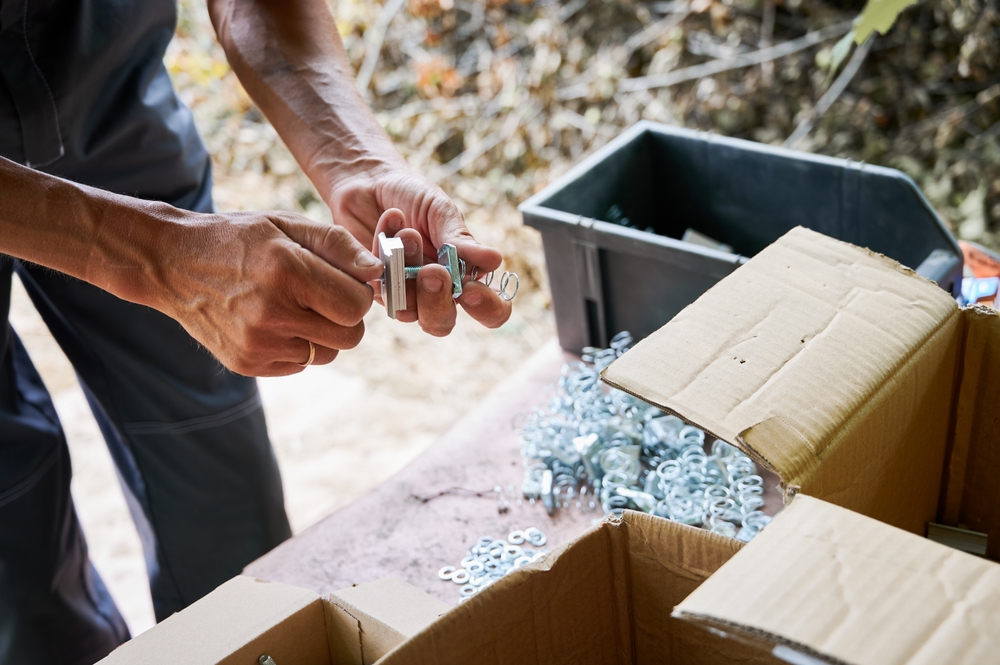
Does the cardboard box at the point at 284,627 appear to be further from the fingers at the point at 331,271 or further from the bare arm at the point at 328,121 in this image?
the bare arm at the point at 328,121

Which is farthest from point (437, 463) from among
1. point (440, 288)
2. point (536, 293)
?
point (536, 293)

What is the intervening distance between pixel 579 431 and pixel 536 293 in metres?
1.92

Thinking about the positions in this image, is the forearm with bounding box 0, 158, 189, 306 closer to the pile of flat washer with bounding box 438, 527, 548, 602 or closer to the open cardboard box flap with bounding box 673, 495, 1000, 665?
the pile of flat washer with bounding box 438, 527, 548, 602

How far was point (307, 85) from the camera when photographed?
125 cm

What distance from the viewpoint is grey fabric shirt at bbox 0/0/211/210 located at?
112 cm

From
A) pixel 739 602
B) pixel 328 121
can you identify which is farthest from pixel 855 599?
pixel 328 121

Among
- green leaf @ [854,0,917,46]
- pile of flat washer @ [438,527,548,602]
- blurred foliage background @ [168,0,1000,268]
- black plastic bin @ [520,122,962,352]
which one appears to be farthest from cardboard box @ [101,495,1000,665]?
blurred foliage background @ [168,0,1000,268]

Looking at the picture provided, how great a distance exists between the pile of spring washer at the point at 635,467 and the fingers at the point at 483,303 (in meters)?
0.20

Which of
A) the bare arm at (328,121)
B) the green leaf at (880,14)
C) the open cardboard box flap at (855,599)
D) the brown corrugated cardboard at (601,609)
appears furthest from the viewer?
the bare arm at (328,121)

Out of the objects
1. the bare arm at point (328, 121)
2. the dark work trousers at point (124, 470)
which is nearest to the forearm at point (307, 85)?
the bare arm at point (328, 121)

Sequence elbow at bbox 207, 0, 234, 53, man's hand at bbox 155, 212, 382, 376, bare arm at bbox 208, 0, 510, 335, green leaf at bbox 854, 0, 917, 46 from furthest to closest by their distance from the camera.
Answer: elbow at bbox 207, 0, 234, 53 → bare arm at bbox 208, 0, 510, 335 → green leaf at bbox 854, 0, 917, 46 → man's hand at bbox 155, 212, 382, 376

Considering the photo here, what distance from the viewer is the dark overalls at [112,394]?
1.16 meters

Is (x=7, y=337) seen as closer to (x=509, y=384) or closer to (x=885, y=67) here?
(x=509, y=384)

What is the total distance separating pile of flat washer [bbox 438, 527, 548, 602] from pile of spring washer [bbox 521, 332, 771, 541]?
6 cm
